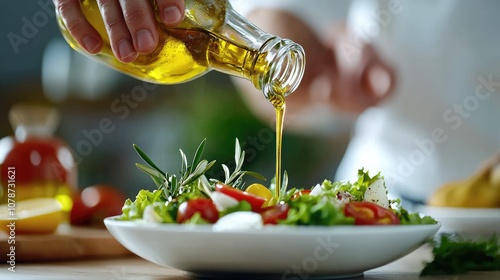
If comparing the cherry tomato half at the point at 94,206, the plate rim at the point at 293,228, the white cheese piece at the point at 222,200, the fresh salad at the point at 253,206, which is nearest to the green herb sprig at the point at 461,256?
the fresh salad at the point at 253,206

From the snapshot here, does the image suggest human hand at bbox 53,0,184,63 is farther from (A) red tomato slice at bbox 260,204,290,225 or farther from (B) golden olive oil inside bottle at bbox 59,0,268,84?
(A) red tomato slice at bbox 260,204,290,225

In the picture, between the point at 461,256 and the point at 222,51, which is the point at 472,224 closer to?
the point at 461,256

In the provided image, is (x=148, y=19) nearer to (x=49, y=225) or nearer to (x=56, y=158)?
(x=49, y=225)

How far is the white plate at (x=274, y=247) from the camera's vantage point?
838mm

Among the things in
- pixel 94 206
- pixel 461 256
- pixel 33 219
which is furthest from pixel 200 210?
pixel 94 206

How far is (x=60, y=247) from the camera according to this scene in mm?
1302

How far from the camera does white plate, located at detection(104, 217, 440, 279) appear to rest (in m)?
0.84

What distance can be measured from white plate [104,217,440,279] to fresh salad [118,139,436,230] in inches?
0.9

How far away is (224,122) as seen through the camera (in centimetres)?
312

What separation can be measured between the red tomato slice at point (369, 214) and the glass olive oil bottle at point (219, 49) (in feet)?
0.83

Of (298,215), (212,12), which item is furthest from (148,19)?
(298,215)

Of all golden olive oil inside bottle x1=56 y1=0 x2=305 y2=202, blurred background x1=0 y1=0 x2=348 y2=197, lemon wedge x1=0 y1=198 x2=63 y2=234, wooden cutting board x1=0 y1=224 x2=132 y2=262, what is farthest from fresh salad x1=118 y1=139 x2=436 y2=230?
blurred background x1=0 y1=0 x2=348 y2=197

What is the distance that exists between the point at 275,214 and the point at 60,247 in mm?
539

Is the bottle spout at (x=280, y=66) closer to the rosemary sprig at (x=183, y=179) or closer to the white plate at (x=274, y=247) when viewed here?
the rosemary sprig at (x=183, y=179)
